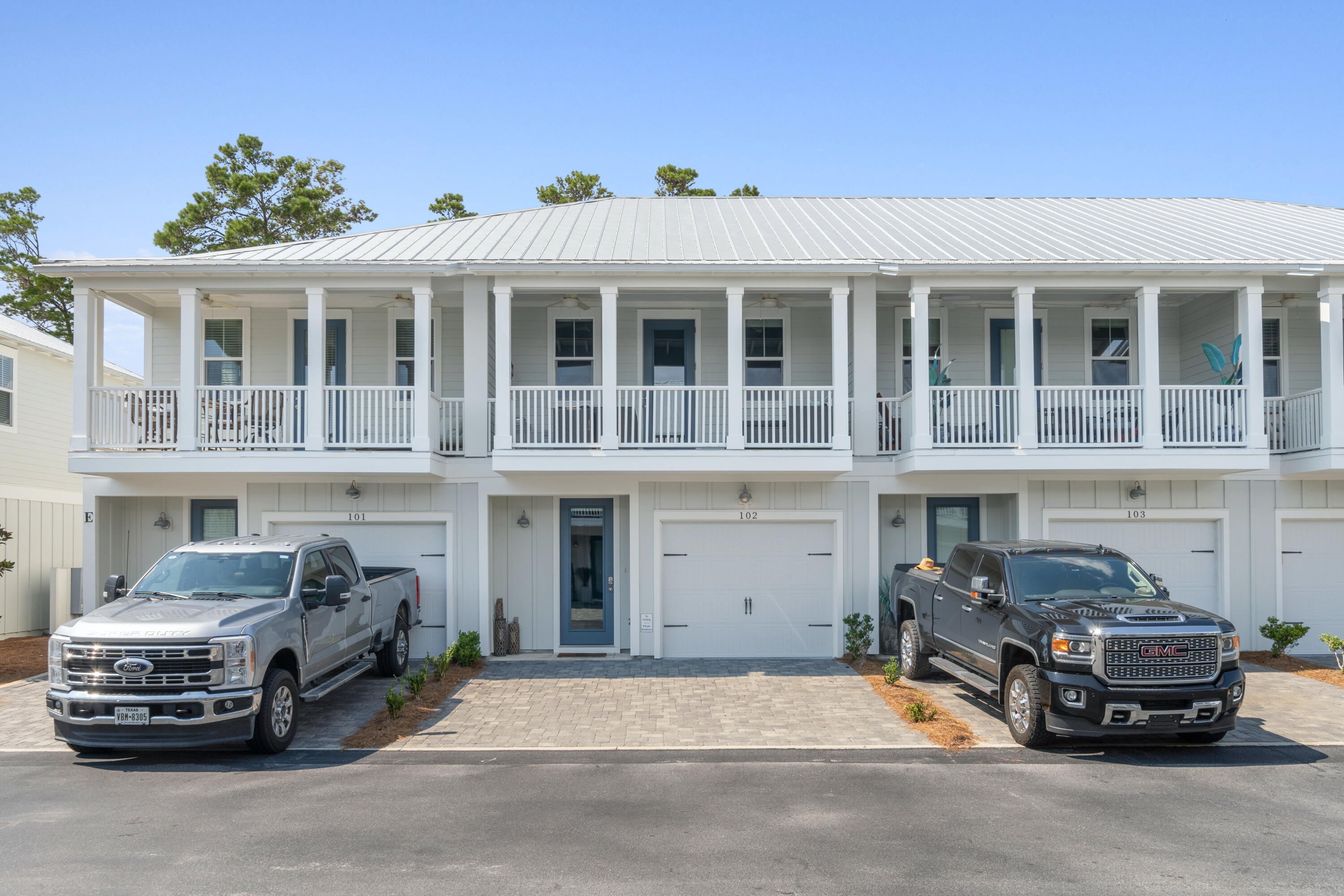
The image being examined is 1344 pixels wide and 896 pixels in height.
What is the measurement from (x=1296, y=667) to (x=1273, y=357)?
555 centimetres

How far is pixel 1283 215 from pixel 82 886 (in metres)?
21.9

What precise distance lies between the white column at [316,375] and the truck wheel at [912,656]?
896 cm

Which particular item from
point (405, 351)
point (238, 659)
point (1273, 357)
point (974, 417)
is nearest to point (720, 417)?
point (974, 417)

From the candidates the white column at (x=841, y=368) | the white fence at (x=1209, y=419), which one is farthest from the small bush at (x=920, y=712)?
the white fence at (x=1209, y=419)

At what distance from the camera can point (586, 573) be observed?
14.7 m

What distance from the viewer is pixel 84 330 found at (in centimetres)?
1338

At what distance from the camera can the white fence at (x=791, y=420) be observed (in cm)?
1348

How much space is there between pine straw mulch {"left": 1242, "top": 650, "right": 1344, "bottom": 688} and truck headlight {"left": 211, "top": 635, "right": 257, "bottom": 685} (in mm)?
13552

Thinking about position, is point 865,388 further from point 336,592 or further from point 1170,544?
point 336,592

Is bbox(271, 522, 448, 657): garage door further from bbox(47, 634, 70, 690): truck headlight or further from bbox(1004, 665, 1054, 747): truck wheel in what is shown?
bbox(1004, 665, 1054, 747): truck wheel

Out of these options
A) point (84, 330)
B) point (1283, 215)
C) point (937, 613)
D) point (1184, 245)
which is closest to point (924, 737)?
point (937, 613)

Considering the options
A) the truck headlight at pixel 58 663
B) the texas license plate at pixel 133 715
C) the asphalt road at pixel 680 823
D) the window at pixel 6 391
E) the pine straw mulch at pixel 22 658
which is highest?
the window at pixel 6 391

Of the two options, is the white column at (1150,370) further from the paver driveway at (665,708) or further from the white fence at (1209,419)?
the paver driveway at (665,708)

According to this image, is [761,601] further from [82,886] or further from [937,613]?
[82,886]
